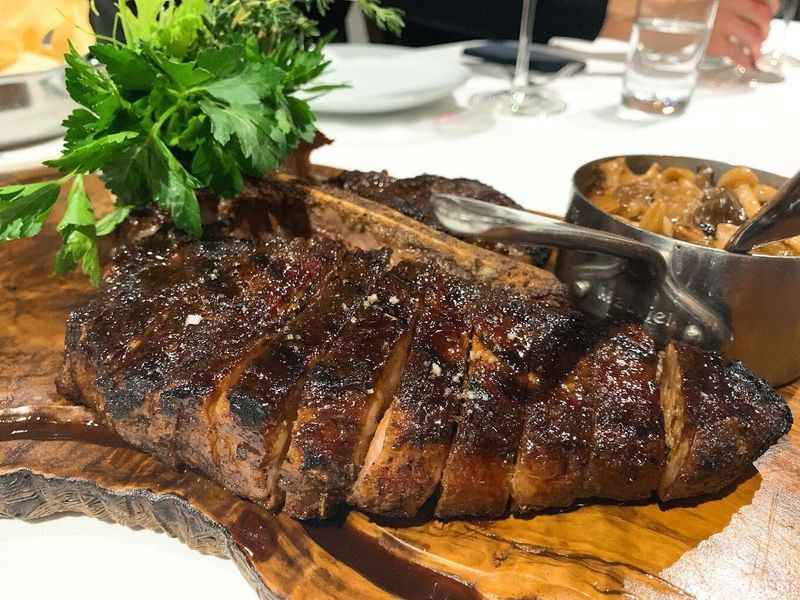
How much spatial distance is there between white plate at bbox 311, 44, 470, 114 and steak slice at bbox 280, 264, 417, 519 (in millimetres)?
2554

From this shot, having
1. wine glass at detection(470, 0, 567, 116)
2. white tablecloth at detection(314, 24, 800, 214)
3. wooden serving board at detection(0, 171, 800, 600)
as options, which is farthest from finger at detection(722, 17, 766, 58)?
wooden serving board at detection(0, 171, 800, 600)

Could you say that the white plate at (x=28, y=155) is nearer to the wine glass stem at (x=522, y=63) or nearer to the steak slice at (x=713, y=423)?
the wine glass stem at (x=522, y=63)

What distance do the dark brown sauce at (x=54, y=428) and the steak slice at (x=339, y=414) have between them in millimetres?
591

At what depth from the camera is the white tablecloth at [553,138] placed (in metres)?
3.75

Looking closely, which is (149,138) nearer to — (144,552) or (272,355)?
(272,355)

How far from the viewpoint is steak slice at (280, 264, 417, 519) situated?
5.19 ft

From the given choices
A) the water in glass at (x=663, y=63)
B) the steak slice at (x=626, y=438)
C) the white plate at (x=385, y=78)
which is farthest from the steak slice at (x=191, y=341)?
the water in glass at (x=663, y=63)

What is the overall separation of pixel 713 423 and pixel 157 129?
184 cm

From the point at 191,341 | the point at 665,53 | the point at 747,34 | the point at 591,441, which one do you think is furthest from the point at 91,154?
the point at 747,34

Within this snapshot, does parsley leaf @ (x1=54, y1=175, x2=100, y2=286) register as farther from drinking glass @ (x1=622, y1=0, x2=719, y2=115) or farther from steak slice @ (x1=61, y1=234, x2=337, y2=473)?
drinking glass @ (x1=622, y1=0, x2=719, y2=115)

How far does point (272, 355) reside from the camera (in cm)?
169

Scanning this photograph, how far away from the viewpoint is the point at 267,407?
5.18 feet

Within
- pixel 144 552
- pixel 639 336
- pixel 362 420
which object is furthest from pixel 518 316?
pixel 144 552

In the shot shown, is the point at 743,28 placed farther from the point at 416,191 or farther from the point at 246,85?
the point at 246,85
